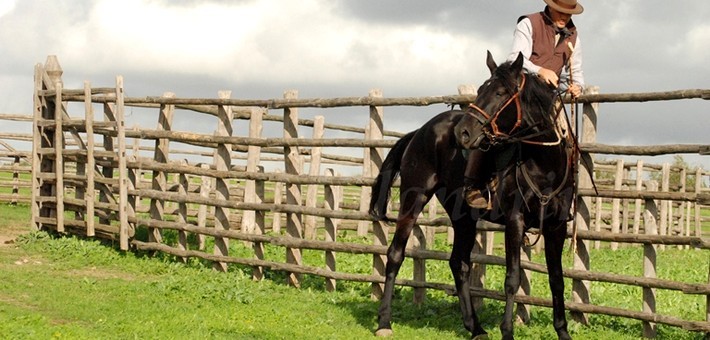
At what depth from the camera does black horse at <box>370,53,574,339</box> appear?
768cm

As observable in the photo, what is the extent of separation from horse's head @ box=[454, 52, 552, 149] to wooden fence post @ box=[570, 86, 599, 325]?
5.74ft

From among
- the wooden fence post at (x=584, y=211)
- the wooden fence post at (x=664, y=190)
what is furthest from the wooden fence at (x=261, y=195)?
the wooden fence post at (x=664, y=190)

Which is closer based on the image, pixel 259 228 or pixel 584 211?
pixel 584 211

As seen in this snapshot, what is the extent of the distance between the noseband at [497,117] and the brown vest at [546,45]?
86 centimetres

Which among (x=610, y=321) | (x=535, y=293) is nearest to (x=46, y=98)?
(x=535, y=293)

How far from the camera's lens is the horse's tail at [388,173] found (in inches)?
384

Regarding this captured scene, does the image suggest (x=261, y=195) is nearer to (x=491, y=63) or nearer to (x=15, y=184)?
(x=491, y=63)

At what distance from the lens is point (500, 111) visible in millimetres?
7629

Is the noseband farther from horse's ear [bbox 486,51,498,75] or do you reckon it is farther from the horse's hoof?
the horse's hoof

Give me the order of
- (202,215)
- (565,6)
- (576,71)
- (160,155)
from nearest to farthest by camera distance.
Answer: (565,6) < (576,71) < (160,155) < (202,215)

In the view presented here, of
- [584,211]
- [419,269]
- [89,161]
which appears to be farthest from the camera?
[89,161]

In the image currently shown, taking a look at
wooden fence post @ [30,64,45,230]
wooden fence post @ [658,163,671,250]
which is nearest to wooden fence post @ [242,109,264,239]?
wooden fence post @ [30,64,45,230]

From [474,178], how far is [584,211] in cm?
177

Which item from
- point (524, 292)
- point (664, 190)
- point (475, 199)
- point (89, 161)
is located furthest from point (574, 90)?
point (664, 190)
